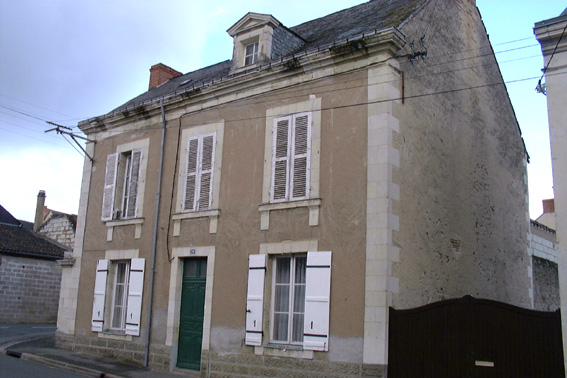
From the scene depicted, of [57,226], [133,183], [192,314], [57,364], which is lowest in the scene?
[57,364]

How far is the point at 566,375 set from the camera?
25.0ft

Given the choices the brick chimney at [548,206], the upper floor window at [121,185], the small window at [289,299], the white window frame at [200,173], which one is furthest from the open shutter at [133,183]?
the brick chimney at [548,206]

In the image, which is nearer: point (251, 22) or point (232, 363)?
point (232, 363)

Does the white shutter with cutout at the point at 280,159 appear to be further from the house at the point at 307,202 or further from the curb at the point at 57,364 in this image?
the curb at the point at 57,364

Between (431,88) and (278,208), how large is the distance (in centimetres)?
385

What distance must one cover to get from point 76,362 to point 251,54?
786cm

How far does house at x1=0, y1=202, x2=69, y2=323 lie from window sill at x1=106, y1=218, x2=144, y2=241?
10061mm

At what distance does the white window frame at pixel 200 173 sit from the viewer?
12156 millimetres

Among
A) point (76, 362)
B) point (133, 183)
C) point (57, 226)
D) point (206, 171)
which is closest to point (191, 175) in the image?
point (206, 171)

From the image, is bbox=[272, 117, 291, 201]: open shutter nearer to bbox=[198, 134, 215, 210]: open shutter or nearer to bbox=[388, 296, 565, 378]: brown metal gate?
bbox=[198, 134, 215, 210]: open shutter

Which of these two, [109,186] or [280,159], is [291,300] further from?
[109,186]

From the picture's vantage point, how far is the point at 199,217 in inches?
476

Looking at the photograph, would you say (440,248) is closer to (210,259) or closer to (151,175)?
(210,259)

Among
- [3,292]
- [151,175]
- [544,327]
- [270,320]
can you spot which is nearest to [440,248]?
[544,327]
